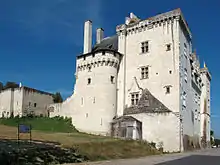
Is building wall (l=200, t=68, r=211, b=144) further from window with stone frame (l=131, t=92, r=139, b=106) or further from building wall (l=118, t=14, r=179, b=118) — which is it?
building wall (l=118, t=14, r=179, b=118)

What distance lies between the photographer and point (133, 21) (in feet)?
137

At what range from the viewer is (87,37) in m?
42.2

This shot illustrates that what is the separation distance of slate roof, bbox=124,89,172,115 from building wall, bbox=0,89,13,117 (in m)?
23.1

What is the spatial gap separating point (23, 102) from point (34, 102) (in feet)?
7.27

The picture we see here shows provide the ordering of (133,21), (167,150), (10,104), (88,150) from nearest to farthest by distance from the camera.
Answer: (88,150)
(167,150)
(133,21)
(10,104)

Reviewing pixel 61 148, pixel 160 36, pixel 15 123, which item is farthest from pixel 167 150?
pixel 15 123

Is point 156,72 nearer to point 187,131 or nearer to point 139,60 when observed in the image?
point 139,60

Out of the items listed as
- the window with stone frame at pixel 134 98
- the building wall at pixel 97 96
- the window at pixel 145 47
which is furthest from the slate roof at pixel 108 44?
the window with stone frame at pixel 134 98

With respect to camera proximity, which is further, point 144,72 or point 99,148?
point 144,72

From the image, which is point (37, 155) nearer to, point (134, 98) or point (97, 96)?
point (97, 96)

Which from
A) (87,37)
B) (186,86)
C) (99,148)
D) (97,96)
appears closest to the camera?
(99,148)

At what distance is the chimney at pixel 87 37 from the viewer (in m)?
41.9

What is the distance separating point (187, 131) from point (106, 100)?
10966 millimetres

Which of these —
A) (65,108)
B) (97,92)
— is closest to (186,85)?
(97,92)
